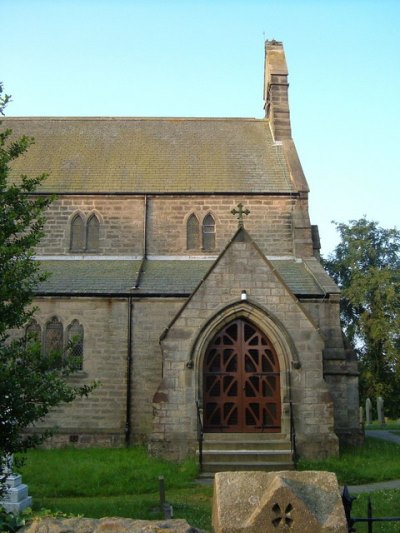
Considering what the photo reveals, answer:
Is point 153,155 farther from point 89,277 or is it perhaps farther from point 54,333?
point 54,333

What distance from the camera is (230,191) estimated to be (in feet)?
73.8

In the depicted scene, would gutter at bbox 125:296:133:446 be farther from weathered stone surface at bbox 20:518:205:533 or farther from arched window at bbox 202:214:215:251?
weathered stone surface at bbox 20:518:205:533

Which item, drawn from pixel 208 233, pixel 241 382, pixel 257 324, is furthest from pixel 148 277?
pixel 241 382

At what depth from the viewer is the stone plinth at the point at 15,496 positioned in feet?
34.5

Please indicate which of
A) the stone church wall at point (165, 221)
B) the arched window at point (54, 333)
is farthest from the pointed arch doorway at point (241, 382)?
the stone church wall at point (165, 221)

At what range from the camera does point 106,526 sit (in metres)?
6.00

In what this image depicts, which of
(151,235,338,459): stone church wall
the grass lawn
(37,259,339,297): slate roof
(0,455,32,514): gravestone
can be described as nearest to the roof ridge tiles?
(37,259,339,297): slate roof

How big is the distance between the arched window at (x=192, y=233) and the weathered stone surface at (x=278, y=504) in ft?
52.2

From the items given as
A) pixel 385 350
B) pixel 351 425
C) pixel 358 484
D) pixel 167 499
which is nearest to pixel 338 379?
pixel 351 425

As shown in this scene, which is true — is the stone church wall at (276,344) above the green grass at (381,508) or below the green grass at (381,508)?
above

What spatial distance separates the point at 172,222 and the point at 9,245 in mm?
14206

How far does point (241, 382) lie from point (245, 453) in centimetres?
253

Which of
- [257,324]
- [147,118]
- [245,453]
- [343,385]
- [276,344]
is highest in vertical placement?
[147,118]

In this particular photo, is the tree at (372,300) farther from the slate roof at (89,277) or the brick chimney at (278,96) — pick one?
the slate roof at (89,277)
